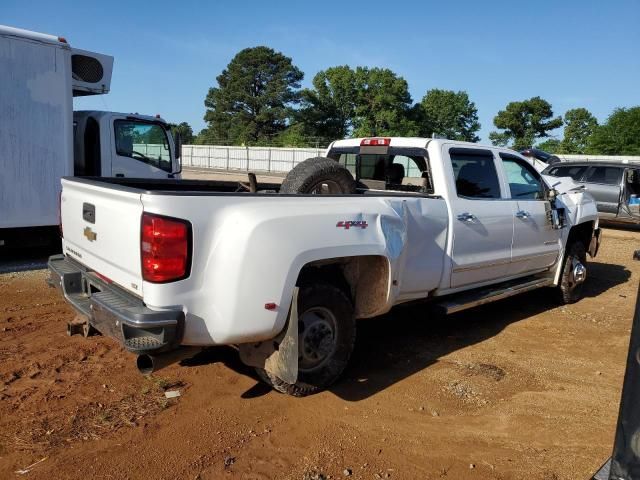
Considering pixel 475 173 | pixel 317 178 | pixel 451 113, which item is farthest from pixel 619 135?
pixel 317 178

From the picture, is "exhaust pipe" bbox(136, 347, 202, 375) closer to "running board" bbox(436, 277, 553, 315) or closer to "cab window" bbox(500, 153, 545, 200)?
"running board" bbox(436, 277, 553, 315)

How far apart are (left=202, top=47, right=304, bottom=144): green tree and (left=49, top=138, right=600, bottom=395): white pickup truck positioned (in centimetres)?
6225

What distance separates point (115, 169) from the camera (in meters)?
8.98

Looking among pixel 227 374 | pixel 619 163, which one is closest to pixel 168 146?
pixel 227 374

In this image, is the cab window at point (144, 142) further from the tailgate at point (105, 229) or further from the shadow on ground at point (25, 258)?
the tailgate at point (105, 229)

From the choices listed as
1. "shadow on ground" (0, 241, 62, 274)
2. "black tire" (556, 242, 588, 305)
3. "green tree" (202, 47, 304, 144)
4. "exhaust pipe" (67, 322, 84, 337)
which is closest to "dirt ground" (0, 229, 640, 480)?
"exhaust pipe" (67, 322, 84, 337)

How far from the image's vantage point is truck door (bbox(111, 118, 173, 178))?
899 centimetres

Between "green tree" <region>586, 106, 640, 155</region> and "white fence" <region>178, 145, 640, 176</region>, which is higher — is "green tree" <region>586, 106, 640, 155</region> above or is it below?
above

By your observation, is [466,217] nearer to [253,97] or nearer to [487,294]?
[487,294]

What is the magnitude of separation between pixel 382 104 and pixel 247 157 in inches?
765

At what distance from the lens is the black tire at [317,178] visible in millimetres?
4387

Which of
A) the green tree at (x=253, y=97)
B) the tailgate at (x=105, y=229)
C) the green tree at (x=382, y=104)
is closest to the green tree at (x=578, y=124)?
the green tree at (x=382, y=104)

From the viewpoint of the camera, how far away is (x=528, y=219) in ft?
18.9

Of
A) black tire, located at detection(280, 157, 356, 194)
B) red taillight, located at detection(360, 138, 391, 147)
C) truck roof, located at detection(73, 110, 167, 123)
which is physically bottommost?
black tire, located at detection(280, 157, 356, 194)
